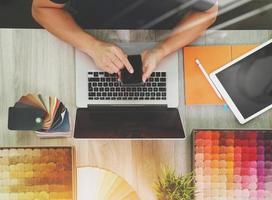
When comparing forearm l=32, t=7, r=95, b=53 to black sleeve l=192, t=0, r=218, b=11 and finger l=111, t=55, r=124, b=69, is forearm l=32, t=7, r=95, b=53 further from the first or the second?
black sleeve l=192, t=0, r=218, b=11

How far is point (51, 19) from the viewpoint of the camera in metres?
1.53

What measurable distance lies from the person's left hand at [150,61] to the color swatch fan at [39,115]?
0.24 metres

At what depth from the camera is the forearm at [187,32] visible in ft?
5.05

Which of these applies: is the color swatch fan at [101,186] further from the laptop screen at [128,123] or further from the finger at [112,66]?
the finger at [112,66]

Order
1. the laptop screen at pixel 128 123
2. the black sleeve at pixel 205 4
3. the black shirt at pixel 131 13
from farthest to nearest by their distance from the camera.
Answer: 1. the black shirt at pixel 131 13
2. the black sleeve at pixel 205 4
3. the laptop screen at pixel 128 123

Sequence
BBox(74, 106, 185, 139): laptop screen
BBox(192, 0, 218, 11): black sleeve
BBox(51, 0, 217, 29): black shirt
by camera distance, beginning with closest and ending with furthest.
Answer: BBox(74, 106, 185, 139): laptop screen < BBox(192, 0, 218, 11): black sleeve < BBox(51, 0, 217, 29): black shirt

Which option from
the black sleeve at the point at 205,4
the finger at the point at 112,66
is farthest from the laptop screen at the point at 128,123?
the black sleeve at the point at 205,4

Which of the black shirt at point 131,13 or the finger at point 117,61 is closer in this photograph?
the finger at point 117,61

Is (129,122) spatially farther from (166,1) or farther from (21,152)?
(166,1)

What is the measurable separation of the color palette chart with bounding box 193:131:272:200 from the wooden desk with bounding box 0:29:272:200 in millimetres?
60

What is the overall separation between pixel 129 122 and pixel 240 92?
33 centimetres

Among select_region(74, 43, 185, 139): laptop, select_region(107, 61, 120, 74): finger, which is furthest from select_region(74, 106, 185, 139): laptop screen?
select_region(107, 61, 120, 74): finger

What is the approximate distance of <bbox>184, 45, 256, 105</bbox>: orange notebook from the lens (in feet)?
5.11

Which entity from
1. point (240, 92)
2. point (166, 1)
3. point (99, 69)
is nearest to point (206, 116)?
point (240, 92)
